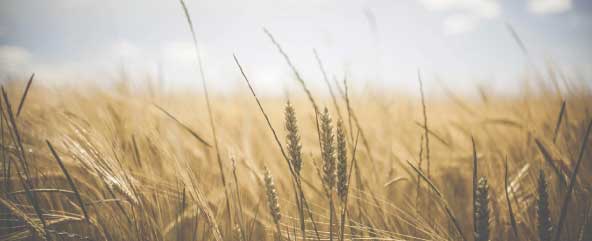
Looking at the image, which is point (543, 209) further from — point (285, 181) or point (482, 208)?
point (285, 181)

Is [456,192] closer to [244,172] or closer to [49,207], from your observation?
[244,172]

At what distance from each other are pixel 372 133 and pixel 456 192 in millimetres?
428

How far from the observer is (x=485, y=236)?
1.38 ft

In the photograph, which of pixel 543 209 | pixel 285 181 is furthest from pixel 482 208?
pixel 285 181

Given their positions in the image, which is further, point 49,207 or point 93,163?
point 49,207

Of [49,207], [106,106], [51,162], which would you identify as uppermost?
[106,106]

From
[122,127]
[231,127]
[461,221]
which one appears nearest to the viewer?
[461,221]

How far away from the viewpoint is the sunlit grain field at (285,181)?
0.47 m

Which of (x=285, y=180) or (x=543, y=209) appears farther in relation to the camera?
(x=285, y=180)

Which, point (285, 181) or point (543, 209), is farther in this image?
point (285, 181)

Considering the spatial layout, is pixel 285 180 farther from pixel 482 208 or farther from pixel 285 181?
pixel 482 208

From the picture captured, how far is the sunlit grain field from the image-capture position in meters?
0.47

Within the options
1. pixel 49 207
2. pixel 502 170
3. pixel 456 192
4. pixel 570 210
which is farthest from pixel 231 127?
pixel 570 210

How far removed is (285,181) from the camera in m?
0.85
